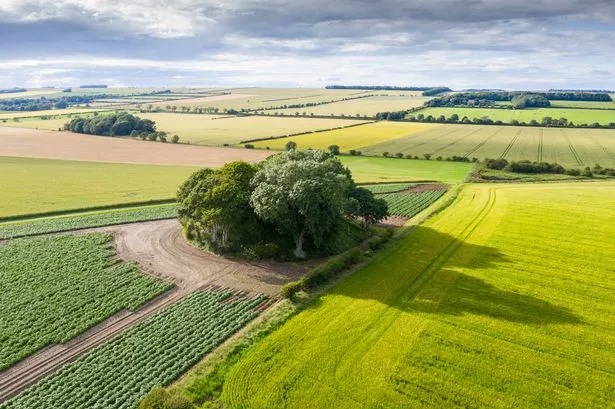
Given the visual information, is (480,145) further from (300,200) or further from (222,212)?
(222,212)

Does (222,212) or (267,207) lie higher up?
(267,207)

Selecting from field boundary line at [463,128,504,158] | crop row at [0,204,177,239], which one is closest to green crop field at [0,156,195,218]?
crop row at [0,204,177,239]

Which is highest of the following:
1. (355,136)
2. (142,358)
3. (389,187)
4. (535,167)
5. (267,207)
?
(355,136)

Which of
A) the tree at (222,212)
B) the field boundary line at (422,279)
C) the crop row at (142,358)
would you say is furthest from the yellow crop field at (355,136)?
the crop row at (142,358)

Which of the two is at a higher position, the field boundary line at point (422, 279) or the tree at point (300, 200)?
the tree at point (300, 200)

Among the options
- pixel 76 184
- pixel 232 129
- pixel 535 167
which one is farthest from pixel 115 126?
pixel 535 167

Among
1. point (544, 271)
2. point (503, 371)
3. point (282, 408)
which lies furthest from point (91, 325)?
point (544, 271)

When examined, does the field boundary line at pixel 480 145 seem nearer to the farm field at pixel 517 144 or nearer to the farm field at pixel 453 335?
the farm field at pixel 517 144
